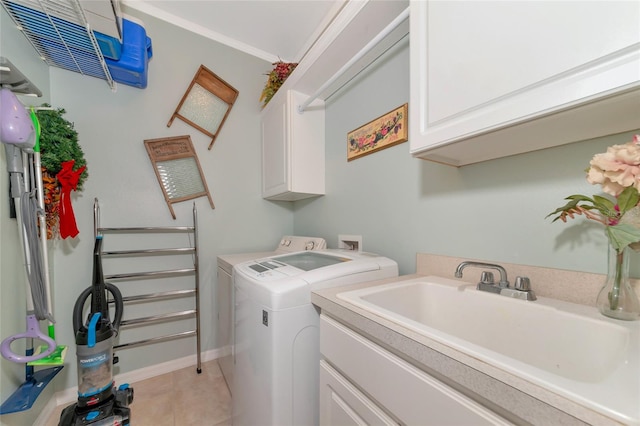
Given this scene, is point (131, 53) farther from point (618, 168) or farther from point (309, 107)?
point (618, 168)

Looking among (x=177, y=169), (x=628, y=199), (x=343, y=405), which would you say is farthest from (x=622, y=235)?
(x=177, y=169)

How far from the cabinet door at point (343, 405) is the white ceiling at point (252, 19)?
236 centimetres

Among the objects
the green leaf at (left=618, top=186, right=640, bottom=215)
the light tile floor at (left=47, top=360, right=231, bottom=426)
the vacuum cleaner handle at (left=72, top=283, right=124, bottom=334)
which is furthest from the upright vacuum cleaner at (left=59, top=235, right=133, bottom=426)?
the green leaf at (left=618, top=186, right=640, bottom=215)

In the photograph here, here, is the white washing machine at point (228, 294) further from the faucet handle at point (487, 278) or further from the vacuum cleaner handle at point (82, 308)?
the faucet handle at point (487, 278)

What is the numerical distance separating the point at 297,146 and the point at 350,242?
0.87 meters

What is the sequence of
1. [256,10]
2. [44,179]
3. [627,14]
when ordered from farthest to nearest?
[256,10] < [44,179] < [627,14]

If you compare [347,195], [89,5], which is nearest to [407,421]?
[347,195]

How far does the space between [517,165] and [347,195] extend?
1.03 meters

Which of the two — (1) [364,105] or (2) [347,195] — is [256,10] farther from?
(2) [347,195]

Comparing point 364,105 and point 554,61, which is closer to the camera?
point 554,61

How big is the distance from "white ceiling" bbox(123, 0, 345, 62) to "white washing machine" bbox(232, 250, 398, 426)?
6.55 feet

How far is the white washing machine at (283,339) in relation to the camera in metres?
0.98

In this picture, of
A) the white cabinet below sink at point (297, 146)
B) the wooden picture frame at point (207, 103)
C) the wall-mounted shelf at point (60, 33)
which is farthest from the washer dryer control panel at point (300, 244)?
the wall-mounted shelf at point (60, 33)

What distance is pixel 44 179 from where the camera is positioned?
1372 mm
